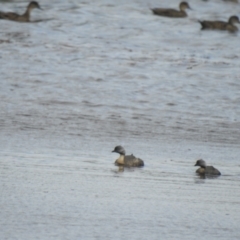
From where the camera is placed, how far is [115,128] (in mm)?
13055

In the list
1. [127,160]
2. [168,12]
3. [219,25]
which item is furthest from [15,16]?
[127,160]

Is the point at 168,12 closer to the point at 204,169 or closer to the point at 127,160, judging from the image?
the point at 127,160

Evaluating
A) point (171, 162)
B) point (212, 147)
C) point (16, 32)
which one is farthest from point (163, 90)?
point (16, 32)

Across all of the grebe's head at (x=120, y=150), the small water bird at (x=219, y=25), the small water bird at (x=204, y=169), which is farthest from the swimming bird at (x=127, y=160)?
the small water bird at (x=219, y=25)

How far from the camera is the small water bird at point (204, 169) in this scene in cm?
1050

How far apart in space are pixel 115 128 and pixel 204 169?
Result: 273 cm

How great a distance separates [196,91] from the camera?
16078 mm

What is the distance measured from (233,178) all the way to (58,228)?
9.64 ft

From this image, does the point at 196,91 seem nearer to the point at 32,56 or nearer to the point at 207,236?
the point at 32,56

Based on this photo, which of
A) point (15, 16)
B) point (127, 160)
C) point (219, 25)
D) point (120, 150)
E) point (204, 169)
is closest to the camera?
point (204, 169)

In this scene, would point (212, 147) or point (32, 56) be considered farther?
point (32, 56)

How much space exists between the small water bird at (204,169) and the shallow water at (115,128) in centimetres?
10

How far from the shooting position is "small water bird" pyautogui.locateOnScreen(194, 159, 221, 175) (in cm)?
1050

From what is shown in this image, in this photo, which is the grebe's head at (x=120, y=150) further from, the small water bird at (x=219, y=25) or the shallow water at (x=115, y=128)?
the small water bird at (x=219, y=25)
